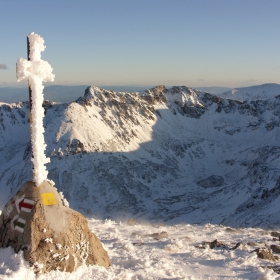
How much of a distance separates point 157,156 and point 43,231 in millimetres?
94345

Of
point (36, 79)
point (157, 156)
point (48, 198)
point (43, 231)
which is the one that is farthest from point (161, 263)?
point (157, 156)

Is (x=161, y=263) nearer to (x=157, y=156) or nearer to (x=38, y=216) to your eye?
(x=38, y=216)

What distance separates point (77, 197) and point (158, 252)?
63.3m

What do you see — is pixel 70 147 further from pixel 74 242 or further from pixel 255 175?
pixel 74 242

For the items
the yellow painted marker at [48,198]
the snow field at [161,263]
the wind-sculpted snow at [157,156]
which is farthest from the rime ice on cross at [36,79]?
the wind-sculpted snow at [157,156]

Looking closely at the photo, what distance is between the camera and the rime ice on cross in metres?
8.34

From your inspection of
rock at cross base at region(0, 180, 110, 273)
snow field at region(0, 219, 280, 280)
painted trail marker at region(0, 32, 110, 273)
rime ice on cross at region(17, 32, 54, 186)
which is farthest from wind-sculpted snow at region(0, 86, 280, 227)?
rime ice on cross at region(17, 32, 54, 186)

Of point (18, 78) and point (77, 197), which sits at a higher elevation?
point (18, 78)

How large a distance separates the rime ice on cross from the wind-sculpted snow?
36.4 meters

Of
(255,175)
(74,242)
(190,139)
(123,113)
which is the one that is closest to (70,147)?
(123,113)

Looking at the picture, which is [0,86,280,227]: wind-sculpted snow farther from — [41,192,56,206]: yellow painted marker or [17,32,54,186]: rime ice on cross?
[17,32,54,186]: rime ice on cross

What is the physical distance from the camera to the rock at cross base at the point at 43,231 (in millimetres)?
8625

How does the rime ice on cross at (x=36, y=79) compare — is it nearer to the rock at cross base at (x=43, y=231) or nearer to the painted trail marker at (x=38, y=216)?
the painted trail marker at (x=38, y=216)

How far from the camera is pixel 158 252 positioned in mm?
11992
